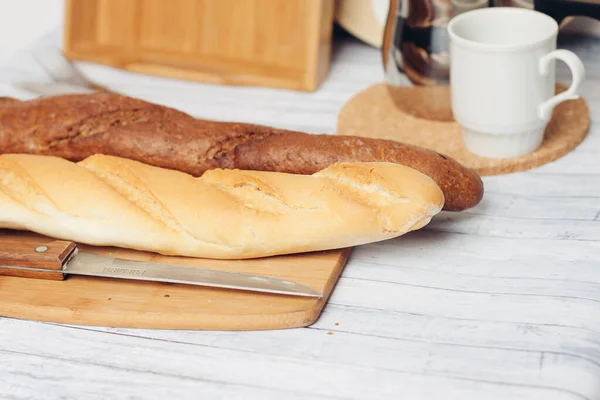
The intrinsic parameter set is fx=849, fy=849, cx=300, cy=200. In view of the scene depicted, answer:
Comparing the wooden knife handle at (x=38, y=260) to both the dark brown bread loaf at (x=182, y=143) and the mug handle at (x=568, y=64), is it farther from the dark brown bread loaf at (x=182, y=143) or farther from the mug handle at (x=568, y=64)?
the mug handle at (x=568, y=64)

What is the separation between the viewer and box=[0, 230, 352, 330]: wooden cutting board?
713 millimetres

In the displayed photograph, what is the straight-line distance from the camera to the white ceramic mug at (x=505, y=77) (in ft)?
2.95

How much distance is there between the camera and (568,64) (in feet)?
2.96

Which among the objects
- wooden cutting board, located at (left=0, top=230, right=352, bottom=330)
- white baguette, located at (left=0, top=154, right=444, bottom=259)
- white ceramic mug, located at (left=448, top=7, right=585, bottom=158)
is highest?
white ceramic mug, located at (left=448, top=7, right=585, bottom=158)

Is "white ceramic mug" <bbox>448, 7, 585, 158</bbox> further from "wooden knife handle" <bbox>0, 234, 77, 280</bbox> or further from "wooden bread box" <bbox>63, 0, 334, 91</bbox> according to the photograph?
"wooden knife handle" <bbox>0, 234, 77, 280</bbox>

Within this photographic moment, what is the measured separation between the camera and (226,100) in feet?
3.85

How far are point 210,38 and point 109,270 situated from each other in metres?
0.57

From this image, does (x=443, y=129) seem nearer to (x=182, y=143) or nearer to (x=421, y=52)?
(x=421, y=52)

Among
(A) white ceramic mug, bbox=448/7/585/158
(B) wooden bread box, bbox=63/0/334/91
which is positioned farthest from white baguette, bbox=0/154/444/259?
(B) wooden bread box, bbox=63/0/334/91

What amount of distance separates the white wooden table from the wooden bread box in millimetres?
398

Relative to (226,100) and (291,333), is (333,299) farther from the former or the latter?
(226,100)

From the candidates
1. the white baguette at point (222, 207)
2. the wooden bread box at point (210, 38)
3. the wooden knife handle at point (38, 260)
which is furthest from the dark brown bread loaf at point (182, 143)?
the wooden bread box at point (210, 38)

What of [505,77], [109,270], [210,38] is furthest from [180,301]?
Answer: [210,38]

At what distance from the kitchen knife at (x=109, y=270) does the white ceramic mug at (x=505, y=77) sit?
33 cm
